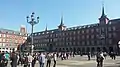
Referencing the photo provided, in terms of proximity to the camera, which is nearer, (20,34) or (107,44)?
(107,44)

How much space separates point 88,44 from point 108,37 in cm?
1056

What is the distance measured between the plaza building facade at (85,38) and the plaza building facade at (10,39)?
13186mm

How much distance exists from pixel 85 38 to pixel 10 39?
46.4 meters

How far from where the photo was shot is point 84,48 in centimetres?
8869

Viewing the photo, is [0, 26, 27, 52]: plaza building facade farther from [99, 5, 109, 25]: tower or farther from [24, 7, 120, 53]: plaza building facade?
[99, 5, 109, 25]: tower

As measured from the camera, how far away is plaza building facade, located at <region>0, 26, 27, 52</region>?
10522cm

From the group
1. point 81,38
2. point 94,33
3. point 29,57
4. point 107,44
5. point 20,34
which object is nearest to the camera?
point 29,57

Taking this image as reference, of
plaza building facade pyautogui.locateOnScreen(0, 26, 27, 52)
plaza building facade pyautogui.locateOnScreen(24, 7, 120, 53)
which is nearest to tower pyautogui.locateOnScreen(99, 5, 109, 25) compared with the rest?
plaza building facade pyautogui.locateOnScreen(24, 7, 120, 53)

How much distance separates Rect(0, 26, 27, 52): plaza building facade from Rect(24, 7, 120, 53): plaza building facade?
13.2 meters

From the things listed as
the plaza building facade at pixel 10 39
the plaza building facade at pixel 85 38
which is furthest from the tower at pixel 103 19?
the plaza building facade at pixel 10 39

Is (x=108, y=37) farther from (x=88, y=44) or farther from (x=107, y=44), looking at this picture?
(x=88, y=44)

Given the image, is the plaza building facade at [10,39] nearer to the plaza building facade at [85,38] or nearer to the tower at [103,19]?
the plaza building facade at [85,38]

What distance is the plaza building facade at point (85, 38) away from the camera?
256ft

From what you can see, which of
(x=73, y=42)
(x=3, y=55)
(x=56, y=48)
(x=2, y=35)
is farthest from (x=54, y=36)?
(x=3, y=55)
